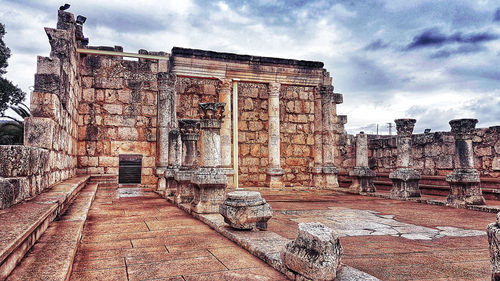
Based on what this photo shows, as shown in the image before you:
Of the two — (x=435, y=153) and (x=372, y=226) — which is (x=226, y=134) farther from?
(x=372, y=226)

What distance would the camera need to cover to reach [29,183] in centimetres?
415

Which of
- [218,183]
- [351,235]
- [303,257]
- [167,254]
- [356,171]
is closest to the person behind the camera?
[303,257]

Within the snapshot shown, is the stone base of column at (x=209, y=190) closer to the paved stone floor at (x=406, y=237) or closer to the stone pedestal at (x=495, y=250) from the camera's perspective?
the paved stone floor at (x=406, y=237)

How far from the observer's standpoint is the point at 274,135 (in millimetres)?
13227

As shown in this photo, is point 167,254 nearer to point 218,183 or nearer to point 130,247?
point 130,247

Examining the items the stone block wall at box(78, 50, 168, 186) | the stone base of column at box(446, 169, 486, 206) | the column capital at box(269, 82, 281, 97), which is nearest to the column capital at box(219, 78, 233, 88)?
the column capital at box(269, 82, 281, 97)

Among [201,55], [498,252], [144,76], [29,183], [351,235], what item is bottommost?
[351,235]

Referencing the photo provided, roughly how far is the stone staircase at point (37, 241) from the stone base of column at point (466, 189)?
7742 millimetres

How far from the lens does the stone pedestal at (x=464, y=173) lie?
7797 mm

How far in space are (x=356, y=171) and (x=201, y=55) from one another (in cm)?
664

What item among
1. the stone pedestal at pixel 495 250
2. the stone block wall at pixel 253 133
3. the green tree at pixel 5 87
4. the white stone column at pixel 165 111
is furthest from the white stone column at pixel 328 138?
the green tree at pixel 5 87

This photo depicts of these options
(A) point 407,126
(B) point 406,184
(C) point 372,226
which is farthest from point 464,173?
(C) point 372,226

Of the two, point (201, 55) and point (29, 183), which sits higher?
point (201, 55)

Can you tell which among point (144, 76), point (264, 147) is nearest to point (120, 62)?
point (144, 76)
